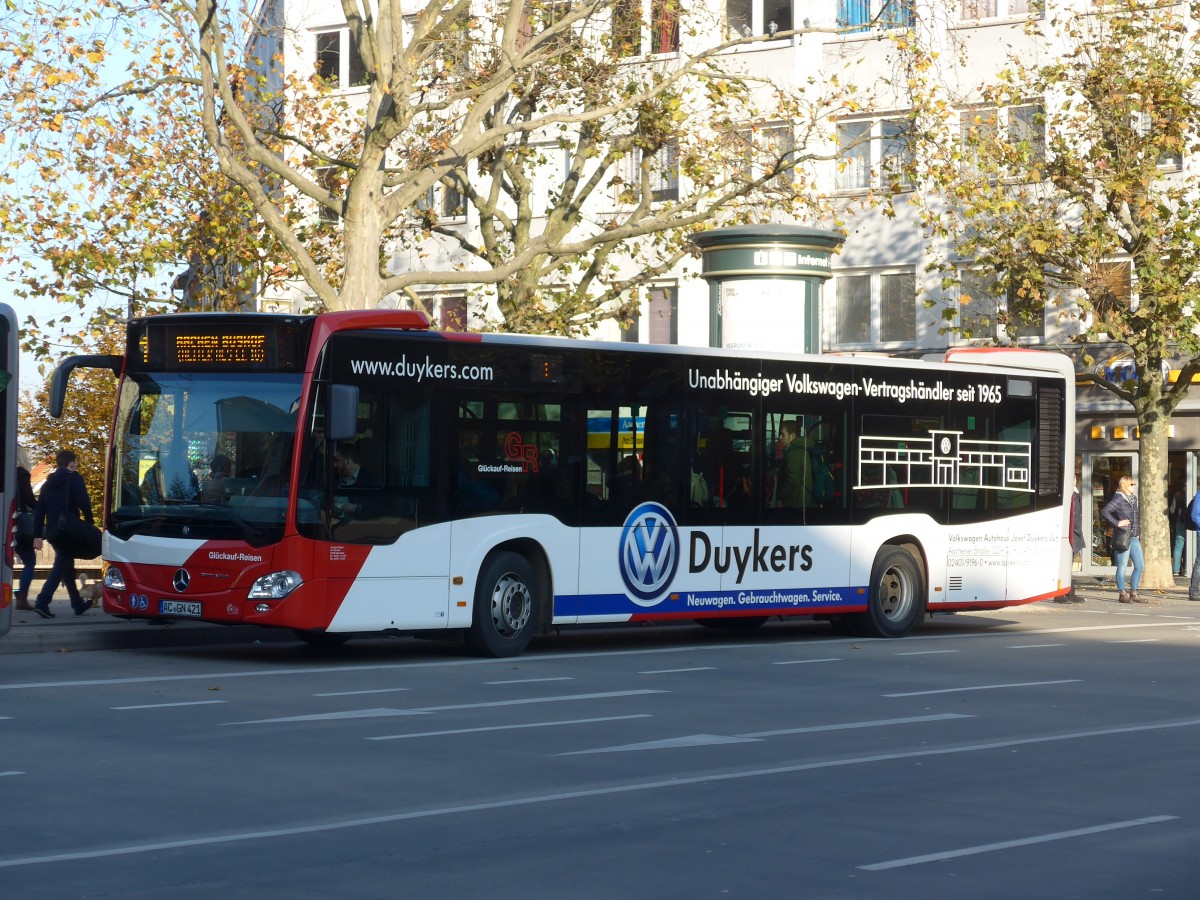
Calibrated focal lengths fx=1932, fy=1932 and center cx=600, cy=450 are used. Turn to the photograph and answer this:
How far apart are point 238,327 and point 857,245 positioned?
997 inches

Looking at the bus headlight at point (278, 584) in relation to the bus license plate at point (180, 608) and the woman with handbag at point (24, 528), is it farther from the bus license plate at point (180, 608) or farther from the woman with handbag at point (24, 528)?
the woman with handbag at point (24, 528)

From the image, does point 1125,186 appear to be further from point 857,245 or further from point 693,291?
point 693,291

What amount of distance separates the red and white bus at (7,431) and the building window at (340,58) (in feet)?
104

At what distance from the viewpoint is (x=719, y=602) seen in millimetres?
19328

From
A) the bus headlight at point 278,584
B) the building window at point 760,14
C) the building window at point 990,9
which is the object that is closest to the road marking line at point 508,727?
the bus headlight at point 278,584

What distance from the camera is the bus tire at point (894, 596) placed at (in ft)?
69.2

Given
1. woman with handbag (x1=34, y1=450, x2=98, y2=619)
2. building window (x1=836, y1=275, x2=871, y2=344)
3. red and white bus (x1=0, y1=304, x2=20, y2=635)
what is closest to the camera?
red and white bus (x1=0, y1=304, x2=20, y2=635)

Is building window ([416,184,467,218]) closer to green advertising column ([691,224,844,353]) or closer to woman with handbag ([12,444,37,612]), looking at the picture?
green advertising column ([691,224,844,353])

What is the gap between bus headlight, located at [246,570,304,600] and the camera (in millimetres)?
15812

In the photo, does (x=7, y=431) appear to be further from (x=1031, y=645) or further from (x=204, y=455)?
(x=1031, y=645)

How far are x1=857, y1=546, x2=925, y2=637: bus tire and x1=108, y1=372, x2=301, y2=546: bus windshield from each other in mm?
7666

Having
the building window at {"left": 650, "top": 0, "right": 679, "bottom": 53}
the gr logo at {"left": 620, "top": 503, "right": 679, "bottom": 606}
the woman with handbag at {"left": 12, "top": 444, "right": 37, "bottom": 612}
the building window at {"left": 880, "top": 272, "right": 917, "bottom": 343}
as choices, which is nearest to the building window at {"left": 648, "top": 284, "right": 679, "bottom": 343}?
the building window at {"left": 880, "top": 272, "right": 917, "bottom": 343}

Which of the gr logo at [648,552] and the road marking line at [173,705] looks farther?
the gr logo at [648,552]

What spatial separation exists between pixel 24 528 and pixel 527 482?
224 inches
